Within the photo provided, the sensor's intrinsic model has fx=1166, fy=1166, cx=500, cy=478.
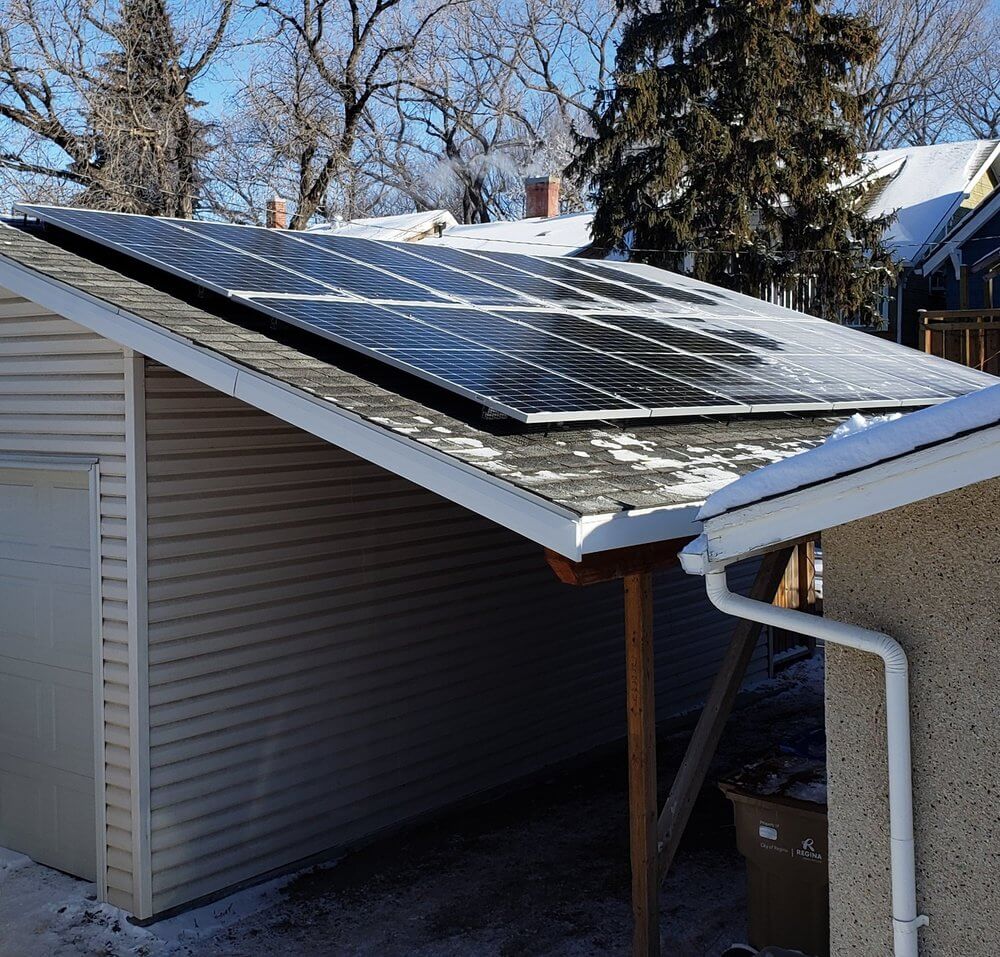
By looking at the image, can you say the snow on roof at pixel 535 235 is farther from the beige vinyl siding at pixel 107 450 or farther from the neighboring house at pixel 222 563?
the beige vinyl siding at pixel 107 450

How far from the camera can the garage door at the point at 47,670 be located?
6.98 m

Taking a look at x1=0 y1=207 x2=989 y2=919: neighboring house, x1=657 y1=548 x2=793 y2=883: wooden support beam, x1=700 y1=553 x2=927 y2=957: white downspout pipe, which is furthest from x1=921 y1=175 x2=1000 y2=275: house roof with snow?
x1=700 y1=553 x2=927 y2=957: white downspout pipe

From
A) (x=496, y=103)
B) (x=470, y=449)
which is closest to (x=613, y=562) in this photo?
(x=470, y=449)

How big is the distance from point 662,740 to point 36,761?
5458 millimetres

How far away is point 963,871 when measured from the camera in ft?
12.6

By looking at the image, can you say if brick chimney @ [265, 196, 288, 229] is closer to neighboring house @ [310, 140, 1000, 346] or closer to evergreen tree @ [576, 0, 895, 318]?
neighboring house @ [310, 140, 1000, 346]

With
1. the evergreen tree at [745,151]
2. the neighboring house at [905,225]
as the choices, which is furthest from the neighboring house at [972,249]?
the evergreen tree at [745,151]

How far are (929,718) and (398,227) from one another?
26796mm

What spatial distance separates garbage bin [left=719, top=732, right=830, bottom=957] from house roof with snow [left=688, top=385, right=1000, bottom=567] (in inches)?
90.8

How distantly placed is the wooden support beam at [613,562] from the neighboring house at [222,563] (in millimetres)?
336

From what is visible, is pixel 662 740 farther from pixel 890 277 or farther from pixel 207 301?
pixel 890 277

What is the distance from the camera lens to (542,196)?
31.0m

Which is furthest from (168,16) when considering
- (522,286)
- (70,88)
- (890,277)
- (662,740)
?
(662,740)

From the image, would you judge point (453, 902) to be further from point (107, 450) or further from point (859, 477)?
point (859, 477)
